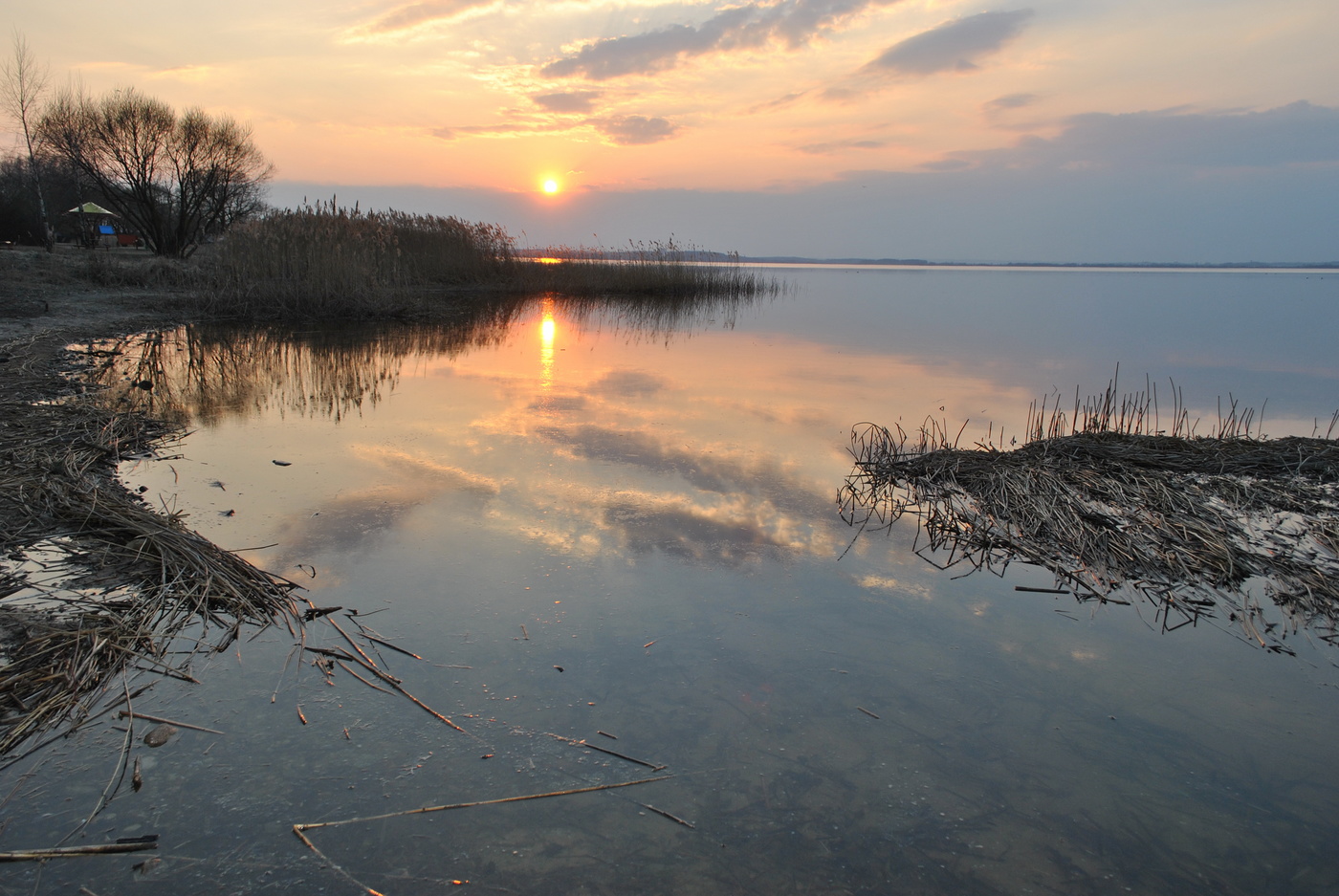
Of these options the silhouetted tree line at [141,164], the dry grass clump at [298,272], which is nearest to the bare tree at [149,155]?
the silhouetted tree line at [141,164]

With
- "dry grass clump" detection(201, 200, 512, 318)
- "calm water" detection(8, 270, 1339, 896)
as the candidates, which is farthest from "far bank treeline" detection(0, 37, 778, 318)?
"calm water" detection(8, 270, 1339, 896)

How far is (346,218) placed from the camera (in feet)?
40.9

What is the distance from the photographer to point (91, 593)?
8.26ft

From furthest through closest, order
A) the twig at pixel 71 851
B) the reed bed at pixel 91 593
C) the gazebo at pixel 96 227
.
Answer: the gazebo at pixel 96 227 → the reed bed at pixel 91 593 → the twig at pixel 71 851

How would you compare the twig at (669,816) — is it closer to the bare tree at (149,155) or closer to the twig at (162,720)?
the twig at (162,720)

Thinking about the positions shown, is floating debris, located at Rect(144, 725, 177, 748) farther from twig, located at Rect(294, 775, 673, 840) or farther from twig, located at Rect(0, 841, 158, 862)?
twig, located at Rect(294, 775, 673, 840)

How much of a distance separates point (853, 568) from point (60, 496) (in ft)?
11.4

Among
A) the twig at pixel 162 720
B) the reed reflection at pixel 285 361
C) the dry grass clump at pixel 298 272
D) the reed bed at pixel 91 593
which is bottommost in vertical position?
the twig at pixel 162 720

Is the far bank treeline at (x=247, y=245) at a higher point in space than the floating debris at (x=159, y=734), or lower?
higher

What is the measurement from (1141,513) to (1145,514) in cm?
2

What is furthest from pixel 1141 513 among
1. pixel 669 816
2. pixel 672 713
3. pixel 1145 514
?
pixel 669 816

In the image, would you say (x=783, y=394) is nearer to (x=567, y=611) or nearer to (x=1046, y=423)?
(x=1046, y=423)

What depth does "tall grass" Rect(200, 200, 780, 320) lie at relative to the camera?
34.6ft

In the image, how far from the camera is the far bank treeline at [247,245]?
10.7m
